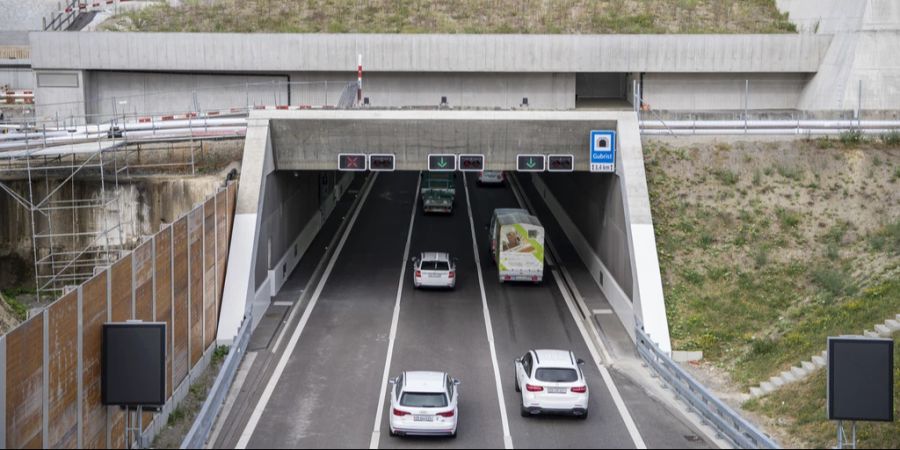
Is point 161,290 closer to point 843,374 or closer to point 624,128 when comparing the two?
point 843,374

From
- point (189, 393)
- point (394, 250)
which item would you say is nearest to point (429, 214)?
point (394, 250)

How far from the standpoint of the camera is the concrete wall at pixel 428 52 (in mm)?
51531

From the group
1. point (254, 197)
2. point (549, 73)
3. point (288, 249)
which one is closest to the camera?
point (254, 197)

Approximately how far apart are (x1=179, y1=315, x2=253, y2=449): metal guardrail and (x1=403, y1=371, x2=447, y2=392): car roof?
14.4 ft

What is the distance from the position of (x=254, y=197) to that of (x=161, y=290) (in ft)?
32.3

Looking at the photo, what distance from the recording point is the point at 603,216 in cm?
4047

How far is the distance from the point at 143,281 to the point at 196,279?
535 centimetres

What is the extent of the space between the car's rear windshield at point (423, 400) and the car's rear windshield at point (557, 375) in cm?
276

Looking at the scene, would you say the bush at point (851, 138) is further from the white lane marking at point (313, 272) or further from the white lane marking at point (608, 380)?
the white lane marking at point (313, 272)

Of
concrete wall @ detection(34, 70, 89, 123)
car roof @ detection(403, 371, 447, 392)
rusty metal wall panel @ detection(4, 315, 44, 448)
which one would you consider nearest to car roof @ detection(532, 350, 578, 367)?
car roof @ detection(403, 371, 447, 392)

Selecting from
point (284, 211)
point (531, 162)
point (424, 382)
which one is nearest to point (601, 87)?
point (531, 162)

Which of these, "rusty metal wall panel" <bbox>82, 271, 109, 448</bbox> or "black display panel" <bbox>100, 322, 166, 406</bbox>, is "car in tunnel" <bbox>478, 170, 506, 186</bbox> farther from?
"black display panel" <bbox>100, 322, 166, 406</bbox>

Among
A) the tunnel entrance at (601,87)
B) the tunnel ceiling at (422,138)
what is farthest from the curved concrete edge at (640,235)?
the tunnel entrance at (601,87)

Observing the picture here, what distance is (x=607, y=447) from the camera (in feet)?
79.8
